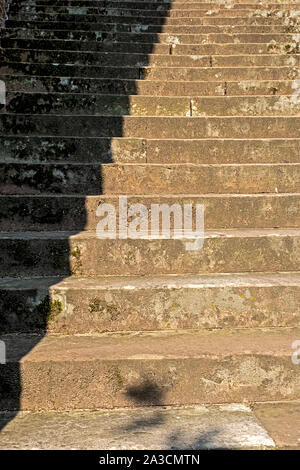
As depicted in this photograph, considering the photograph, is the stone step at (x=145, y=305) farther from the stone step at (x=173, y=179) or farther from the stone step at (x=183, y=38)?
the stone step at (x=183, y=38)

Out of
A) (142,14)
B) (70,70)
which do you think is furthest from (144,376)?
(142,14)

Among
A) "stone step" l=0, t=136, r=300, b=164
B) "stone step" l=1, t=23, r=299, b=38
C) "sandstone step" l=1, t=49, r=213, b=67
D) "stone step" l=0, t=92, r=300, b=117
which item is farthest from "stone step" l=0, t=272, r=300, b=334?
"stone step" l=1, t=23, r=299, b=38

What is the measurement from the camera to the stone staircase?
5.90ft

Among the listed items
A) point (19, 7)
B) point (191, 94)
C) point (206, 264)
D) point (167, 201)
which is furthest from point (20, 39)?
point (206, 264)

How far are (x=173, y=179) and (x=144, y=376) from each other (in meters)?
1.55

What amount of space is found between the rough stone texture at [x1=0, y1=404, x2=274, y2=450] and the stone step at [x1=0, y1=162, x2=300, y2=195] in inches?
62.4

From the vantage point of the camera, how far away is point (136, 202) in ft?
8.70

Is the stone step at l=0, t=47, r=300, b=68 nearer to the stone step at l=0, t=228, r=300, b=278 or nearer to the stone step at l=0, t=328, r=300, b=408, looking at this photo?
the stone step at l=0, t=228, r=300, b=278

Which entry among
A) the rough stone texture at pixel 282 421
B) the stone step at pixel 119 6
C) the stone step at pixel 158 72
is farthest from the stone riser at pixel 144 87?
the rough stone texture at pixel 282 421

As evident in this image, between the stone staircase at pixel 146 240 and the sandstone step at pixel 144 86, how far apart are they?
1cm

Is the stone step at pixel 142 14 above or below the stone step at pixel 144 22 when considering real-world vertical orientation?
above

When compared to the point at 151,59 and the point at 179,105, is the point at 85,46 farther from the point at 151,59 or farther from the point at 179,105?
the point at 179,105

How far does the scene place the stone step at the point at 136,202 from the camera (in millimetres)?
2602
